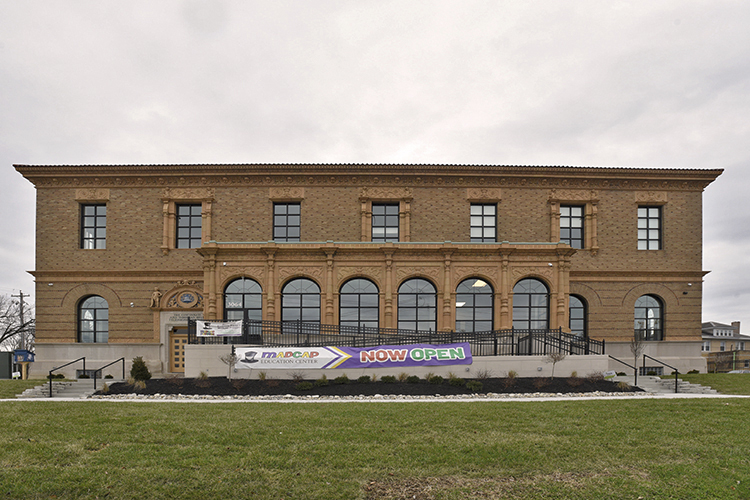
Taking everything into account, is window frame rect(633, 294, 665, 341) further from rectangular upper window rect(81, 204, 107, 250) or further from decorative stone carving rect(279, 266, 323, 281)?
rectangular upper window rect(81, 204, 107, 250)

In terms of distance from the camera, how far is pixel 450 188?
1042 inches

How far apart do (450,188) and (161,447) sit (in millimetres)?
21660

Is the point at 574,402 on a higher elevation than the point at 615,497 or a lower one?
lower

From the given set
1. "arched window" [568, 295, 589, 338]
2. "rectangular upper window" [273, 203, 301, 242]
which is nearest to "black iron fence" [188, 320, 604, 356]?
"arched window" [568, 295, 589, 338]

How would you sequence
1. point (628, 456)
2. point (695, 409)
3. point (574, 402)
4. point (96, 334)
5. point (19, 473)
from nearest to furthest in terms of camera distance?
point (19, 473)
point (628, 456)
point (695, 409)
point (574, 402)
point (96, 334)

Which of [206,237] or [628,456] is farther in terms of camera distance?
[206,237]

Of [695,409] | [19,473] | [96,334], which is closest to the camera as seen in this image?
[19,473]

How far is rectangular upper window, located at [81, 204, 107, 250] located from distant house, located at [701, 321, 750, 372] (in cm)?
6691

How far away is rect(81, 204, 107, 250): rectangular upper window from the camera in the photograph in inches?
1028

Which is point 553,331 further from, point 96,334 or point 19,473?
point 96,334

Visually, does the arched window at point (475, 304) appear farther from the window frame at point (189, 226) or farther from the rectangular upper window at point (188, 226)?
the rectangular upper window at point (188, 226)

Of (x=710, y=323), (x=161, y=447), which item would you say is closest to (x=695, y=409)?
(x=161, y=447)

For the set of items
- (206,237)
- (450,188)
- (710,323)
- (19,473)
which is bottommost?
(710,323)

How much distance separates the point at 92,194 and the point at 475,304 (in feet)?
78.5
